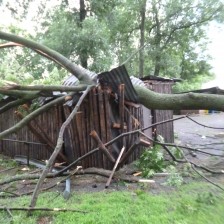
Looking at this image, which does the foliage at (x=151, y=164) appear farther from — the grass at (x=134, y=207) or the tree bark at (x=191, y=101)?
the tree bark at (x=191, y=101)

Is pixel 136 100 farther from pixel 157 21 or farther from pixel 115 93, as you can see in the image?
pixel 157 21

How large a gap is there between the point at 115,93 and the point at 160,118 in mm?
3520

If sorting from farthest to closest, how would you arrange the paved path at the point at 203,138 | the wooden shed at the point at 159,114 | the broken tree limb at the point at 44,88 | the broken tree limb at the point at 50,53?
the wooden shed at the point at 159,114 < the paved path at the point at 203,138 < the broken tree limb at the point at 50,53 < the broken tree limb at the point at 44,88

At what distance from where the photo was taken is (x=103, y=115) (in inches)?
235

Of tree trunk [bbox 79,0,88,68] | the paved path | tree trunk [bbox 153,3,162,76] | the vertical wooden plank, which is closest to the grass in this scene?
the vertical wooden plank

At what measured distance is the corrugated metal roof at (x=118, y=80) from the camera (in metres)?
5.61

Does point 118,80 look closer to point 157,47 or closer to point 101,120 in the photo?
point 101,120

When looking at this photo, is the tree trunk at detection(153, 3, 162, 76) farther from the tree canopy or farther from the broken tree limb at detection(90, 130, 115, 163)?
the broken tree limb at detection(90, 130, 115, 163)

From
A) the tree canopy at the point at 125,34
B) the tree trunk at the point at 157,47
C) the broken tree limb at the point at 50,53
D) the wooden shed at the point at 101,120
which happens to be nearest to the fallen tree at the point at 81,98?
the broken tree limb at the point at 50,53

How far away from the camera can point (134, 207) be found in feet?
13.0

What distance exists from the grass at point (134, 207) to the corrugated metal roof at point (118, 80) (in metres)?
2.09

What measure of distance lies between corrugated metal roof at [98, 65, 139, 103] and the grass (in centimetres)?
209

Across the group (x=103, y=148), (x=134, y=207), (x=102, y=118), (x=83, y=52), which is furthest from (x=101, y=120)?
(x=83, y=52)

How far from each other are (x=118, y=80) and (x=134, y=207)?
8.87ft
